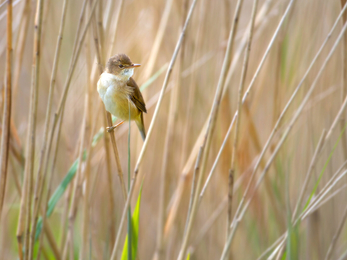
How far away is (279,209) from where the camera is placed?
2.58 m

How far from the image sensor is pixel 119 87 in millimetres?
1783

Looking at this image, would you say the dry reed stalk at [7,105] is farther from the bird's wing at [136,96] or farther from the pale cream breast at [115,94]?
the bird's wing at [136,96]

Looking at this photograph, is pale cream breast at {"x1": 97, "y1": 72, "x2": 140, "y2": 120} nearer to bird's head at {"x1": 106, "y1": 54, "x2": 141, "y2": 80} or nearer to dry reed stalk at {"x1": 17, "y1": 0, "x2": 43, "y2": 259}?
bird's head at {"x1": 106, "y1": 54, "x2": 141, "y2": 80}

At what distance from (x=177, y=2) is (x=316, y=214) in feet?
5.67

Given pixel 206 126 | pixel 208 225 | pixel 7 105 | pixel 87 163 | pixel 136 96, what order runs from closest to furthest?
pixel 7 105
pixel 87 163
pixel 136 96
pixel 206 126
pixel 208 225

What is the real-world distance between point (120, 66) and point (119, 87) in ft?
0.35

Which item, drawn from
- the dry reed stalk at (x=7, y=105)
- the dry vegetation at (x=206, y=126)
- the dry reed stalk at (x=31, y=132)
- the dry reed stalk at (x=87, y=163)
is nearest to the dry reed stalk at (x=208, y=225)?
the dry vegetation at (x=206, y=126)

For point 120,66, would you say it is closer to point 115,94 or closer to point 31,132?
point 115,94

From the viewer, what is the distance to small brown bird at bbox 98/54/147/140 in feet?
5.67

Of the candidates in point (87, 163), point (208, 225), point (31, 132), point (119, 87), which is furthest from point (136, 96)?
point (208, 225)

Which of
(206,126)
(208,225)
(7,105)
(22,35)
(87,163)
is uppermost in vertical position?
(22,35)

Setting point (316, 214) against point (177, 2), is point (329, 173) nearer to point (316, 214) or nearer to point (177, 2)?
point (316, 214)

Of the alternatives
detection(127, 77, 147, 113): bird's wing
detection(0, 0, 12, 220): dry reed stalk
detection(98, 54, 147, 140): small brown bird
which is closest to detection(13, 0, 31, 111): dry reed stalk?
detection(0, 0, 12, 220): dry reed stalk

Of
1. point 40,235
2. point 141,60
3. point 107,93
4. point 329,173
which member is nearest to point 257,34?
point 141,60
